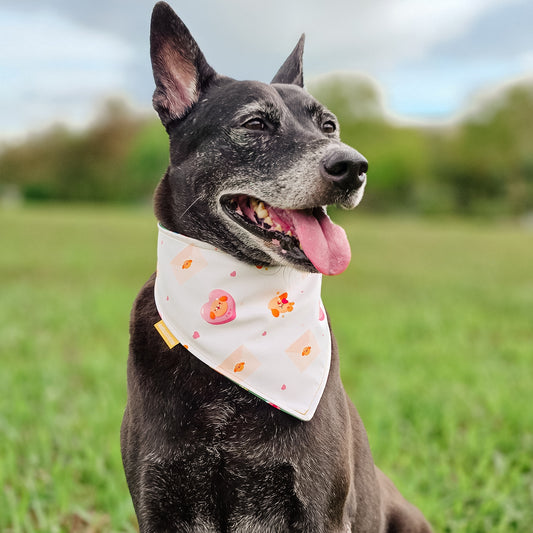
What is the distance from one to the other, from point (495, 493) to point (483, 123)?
6927cm

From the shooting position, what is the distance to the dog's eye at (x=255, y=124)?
242 centimetres

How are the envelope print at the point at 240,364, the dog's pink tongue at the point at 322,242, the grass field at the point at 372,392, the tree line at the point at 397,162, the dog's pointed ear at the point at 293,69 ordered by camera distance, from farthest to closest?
the tree line at the point at 397,162 < the grass field at the point at 372,392 < the dog's pointed ear at the point at 293,69 < the envelope print at the point at 240,364 < the dog's pink tongue at the point at 322,242

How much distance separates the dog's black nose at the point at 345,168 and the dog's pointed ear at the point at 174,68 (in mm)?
674

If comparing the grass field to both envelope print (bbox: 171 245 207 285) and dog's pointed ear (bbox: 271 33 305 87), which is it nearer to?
envelope print (bbox: 171 245 207 285)

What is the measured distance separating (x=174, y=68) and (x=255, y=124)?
1.37 feet

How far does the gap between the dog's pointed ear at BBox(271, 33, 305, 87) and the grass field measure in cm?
244

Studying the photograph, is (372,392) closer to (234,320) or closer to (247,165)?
(234,320)

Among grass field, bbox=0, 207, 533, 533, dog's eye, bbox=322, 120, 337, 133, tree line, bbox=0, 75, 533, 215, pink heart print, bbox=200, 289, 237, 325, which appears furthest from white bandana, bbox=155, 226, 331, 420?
tree line, bbox=0, 75, 533, 215

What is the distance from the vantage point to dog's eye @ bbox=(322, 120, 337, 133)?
2.67m

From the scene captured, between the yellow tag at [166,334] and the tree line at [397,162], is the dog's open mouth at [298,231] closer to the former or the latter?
the yellow tag at [166,334]

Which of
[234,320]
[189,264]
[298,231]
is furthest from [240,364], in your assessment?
[298,231]

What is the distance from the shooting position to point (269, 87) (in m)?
2.52

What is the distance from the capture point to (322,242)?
221 centimetres

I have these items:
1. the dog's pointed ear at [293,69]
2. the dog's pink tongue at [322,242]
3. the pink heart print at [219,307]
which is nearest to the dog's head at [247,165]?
the dog's pink tongue at [322,242]
